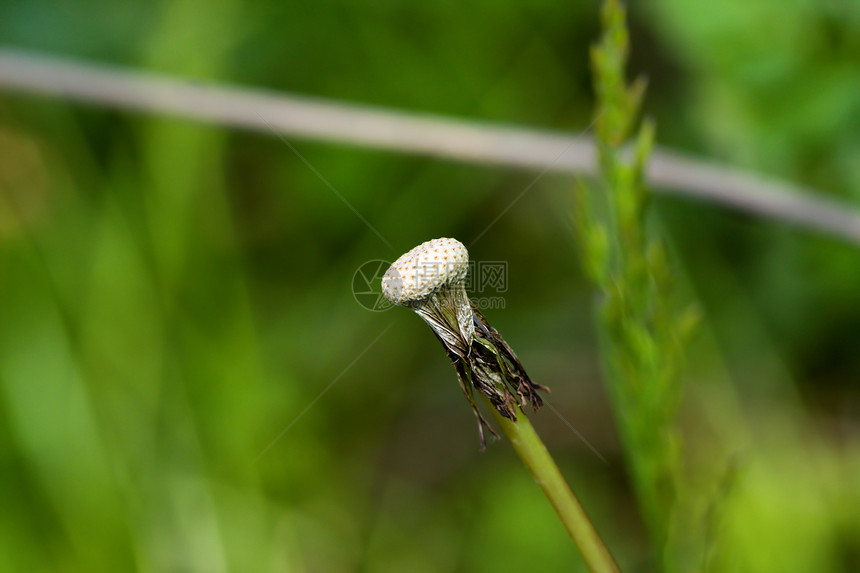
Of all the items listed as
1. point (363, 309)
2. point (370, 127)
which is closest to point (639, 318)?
point (370, 127)

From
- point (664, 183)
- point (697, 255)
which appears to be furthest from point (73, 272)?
point (697, 255)

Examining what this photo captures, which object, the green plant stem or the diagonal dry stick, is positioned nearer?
the green plant stem

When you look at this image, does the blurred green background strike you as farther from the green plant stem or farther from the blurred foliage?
the green plant stem

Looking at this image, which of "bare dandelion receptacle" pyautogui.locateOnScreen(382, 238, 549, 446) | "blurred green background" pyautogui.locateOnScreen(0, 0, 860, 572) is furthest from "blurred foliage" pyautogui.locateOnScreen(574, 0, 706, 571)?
"blurred green background" pyautogui.locateOnScreen(0, 0, 860, 572)

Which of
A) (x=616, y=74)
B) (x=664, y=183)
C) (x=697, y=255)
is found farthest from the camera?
(x=697, y=255)

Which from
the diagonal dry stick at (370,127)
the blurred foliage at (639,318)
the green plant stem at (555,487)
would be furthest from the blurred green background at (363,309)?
the green plant stem at (555,487)

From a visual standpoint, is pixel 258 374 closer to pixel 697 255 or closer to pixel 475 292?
pixel 475 292
